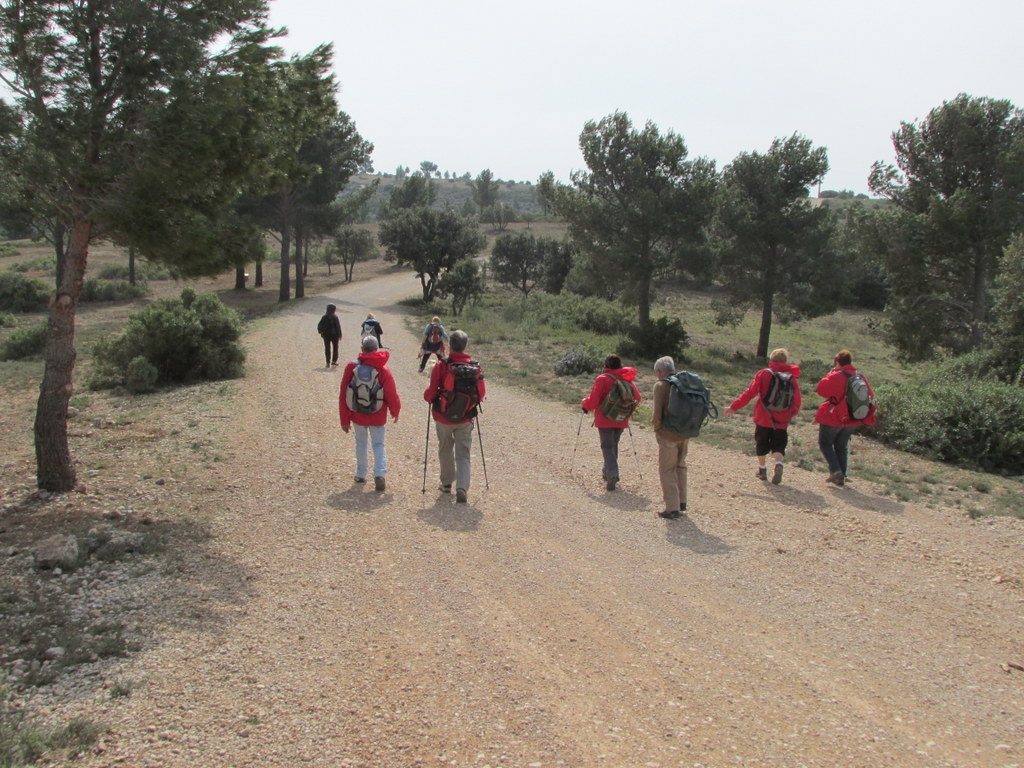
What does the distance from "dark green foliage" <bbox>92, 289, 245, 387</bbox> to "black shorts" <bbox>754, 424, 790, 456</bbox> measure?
455 inches

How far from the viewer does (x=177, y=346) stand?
1600 cm

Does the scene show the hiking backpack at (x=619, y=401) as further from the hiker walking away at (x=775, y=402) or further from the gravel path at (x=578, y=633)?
the hiker walking away at (x=775, y=402)

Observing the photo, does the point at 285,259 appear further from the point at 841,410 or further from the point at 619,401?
the point at 841,410

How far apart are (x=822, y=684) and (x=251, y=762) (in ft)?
11.0

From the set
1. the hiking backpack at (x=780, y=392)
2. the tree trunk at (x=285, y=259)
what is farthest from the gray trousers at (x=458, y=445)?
the tree trunk at (x=285, y=259)

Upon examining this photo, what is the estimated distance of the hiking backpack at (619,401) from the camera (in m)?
8.80

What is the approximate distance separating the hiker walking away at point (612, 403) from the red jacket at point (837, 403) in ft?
8.39

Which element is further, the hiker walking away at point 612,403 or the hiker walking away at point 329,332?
the hiker walking away at point 329,332

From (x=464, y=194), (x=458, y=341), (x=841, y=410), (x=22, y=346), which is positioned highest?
(x=464, y=194)

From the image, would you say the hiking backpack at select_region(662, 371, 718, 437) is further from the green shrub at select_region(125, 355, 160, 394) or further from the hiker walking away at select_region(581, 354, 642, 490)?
the green shrub at select_region(125, 355, 160, 394)

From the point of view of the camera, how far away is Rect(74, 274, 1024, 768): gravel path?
407 centimetres

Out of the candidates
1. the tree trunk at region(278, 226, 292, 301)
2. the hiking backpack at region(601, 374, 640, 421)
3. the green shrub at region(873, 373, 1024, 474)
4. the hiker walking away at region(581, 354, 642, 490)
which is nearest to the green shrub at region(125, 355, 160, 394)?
the hiker walking away at region(581, 354, 642, 490)

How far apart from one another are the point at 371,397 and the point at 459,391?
106cm

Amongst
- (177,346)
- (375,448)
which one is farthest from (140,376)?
(375,448)
